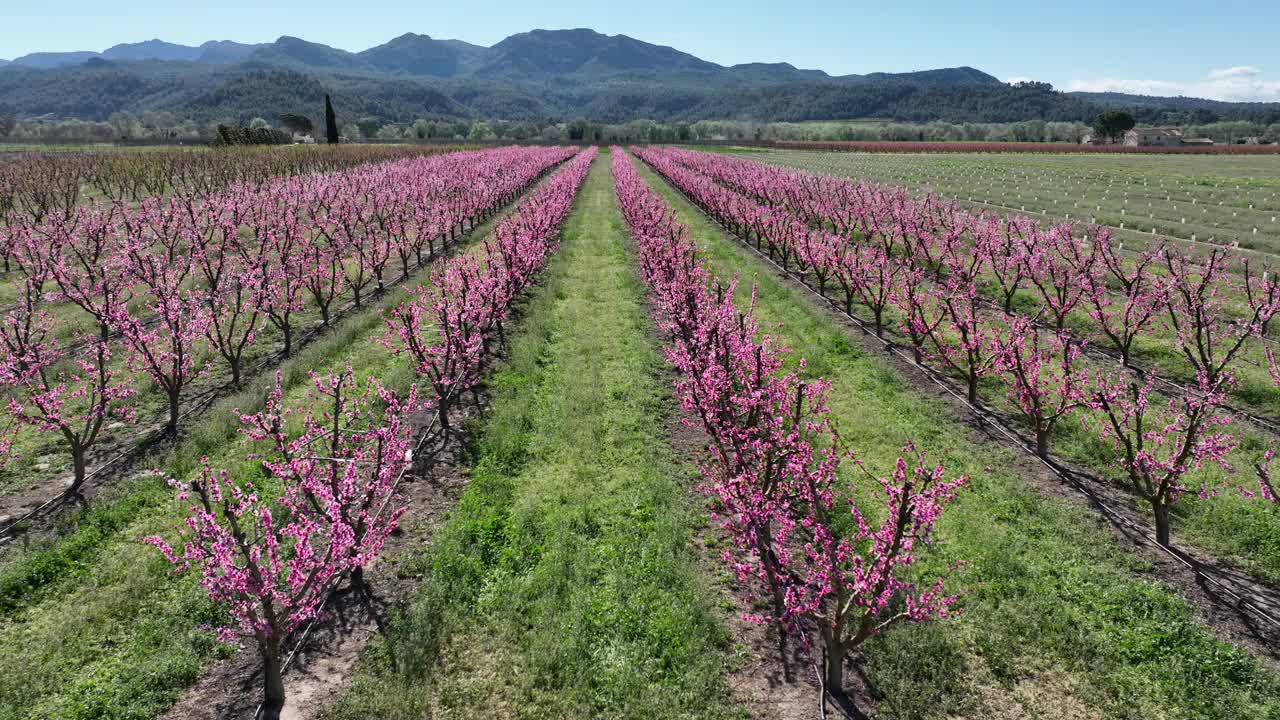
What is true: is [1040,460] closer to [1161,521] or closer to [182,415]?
[1161,521]

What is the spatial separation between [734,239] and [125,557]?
22.2m

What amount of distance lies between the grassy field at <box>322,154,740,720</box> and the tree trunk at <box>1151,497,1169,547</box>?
4848 mm

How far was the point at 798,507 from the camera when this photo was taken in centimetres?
757

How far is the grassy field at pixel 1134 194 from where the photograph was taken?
2584 cm

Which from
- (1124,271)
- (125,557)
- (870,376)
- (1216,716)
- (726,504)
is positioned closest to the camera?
Result: (1216,716)

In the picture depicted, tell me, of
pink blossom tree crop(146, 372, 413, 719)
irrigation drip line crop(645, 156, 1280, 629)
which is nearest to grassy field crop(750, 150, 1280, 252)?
irrigation drip line crop(645, 156, 1280, 629)

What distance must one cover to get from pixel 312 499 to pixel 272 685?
1.67 metres

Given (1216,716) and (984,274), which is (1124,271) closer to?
(984,274)

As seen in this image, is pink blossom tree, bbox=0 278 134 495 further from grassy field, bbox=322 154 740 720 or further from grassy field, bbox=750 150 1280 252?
grassy field, bbox=750 150 1280 252

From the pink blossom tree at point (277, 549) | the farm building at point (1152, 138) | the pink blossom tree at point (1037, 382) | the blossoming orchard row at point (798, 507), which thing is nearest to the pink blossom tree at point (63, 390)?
the pink blossom tree at point (277, 549)

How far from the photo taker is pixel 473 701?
5062 mm

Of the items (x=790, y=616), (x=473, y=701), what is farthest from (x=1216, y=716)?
(x=473, y=701)

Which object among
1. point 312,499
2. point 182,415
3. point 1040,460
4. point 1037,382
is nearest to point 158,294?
point 182,415

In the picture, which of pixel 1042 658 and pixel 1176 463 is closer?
pixel 1042 658
